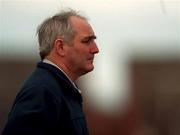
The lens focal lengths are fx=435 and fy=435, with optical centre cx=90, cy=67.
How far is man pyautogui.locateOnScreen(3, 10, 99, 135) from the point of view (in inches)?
43.6

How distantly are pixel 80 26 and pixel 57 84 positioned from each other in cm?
23

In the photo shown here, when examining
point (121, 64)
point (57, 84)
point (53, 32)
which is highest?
point (53, 32)

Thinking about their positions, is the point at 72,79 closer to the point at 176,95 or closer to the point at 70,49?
the point at 70,49

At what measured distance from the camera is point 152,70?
2.12 meters

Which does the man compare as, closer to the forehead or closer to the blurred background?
the forehead

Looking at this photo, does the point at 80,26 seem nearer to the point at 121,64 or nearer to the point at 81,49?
the point at 81,49

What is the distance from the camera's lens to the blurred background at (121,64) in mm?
2090

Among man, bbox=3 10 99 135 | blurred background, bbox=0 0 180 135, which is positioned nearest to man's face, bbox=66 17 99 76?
man, bbox=3 10 99 135

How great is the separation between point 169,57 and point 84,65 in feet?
3.06

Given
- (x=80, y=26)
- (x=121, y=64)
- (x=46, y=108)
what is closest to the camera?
(x=46, y=108)


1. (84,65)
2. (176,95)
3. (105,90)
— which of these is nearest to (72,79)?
(84,65)

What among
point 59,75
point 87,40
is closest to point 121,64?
point 87,40

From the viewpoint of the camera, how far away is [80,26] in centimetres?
134

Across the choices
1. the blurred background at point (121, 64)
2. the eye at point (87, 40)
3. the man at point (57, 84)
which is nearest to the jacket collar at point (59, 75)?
the man at point (57, 84)
